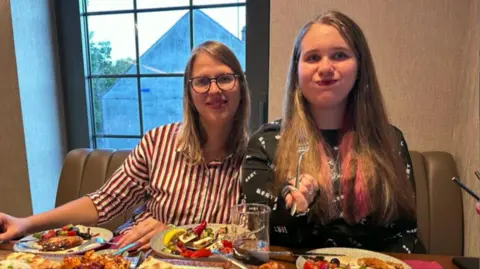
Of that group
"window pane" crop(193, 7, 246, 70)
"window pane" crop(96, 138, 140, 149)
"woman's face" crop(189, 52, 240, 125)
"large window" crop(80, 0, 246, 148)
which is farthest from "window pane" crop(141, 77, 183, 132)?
"woman's face" crop(189, 52, 240, 125)

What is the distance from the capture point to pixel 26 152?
2070mm

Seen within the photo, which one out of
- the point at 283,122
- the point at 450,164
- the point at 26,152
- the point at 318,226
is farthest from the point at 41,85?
the point at 450,164

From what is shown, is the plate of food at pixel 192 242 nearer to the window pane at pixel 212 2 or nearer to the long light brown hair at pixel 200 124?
the long light brown hair at pixel 200 124

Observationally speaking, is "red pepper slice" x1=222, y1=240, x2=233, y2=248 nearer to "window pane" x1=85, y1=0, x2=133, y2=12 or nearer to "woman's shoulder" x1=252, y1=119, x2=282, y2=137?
"woman's shoulder" x1=252, y1=119, x2=282, y2=137

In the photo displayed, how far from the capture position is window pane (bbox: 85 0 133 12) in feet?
7.10

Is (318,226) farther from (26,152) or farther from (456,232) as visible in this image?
(26,152)

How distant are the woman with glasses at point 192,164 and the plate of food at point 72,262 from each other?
34 cm

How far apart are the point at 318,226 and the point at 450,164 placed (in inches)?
31.9

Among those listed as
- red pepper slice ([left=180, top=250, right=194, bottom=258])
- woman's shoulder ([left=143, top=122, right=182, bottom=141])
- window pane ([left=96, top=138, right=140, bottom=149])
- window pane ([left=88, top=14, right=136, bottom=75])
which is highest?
window pane ([left=88, top=14, right=136, bottom=75])

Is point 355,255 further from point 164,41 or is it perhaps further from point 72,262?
point 164,41

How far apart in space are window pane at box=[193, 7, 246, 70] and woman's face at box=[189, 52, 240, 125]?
0.73 meters

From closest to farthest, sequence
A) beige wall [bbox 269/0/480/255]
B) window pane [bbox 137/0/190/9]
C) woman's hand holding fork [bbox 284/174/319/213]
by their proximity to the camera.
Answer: woman's hand holding fork [bbox 284/174/319/213], beige wall [bbox 269/0/480/255], window pane [bbox 137/0/190/9]

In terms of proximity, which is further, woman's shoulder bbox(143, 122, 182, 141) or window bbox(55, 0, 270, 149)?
window bbox(55, 0, 270, 149)

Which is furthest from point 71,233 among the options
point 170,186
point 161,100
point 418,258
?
point 161,100
